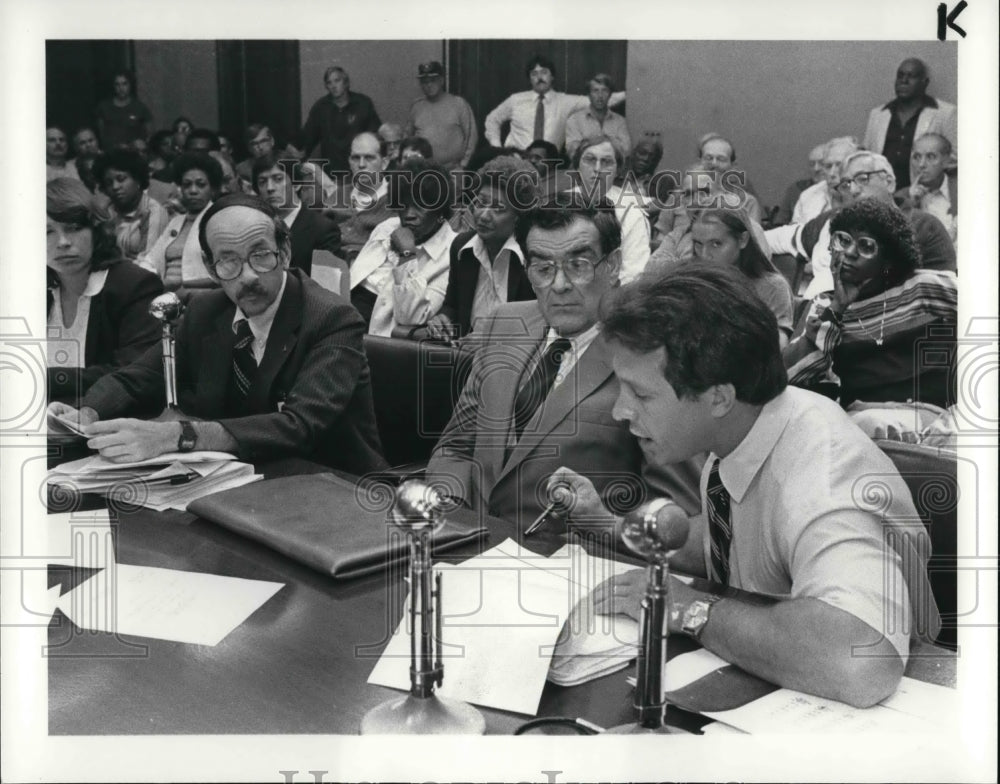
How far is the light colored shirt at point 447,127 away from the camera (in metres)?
1.95

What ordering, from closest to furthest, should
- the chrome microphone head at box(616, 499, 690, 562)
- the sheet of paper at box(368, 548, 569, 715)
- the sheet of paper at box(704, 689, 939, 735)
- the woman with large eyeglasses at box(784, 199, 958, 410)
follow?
the chrome microphone head at box(616, 499, 690, 562) < the sheet of paper at box(704, 689, 939, 735) < the sheet of paper at box(368, 548, 569, 715) < the woman with large eyeglasses at box(784, 199, 958, 410)

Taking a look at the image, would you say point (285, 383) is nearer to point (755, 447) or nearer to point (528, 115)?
point (528, 115)

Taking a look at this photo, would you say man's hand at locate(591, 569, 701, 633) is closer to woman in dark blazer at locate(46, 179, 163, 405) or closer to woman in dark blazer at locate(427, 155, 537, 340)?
woman in dark blazer at locate(427, 155, 537, 340)

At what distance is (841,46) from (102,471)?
5.23 ft

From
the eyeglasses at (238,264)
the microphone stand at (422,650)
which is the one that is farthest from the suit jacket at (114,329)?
the microphone stand at (422,650)

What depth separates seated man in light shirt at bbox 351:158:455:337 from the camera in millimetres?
1979

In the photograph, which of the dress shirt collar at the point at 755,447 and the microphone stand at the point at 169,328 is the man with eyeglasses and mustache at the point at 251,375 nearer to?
the microphone stand at the point at 169,328

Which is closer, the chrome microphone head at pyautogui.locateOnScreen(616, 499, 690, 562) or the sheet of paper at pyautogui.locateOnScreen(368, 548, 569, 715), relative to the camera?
the chrome microphone head at pyautogui.locateOnScreen(616, 499, 690, 562)

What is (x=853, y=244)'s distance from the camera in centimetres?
196

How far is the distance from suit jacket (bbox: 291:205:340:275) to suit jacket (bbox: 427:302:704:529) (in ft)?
1.10

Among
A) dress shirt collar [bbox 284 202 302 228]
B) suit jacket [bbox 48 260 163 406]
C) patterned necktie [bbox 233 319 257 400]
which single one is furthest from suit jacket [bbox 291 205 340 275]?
suit jacket [bbox 48 260 163 406]

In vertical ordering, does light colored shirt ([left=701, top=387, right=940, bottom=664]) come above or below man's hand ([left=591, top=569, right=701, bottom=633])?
above

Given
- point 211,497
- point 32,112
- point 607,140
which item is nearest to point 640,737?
point 211,497

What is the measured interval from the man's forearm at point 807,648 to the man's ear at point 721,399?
1.11 feet
